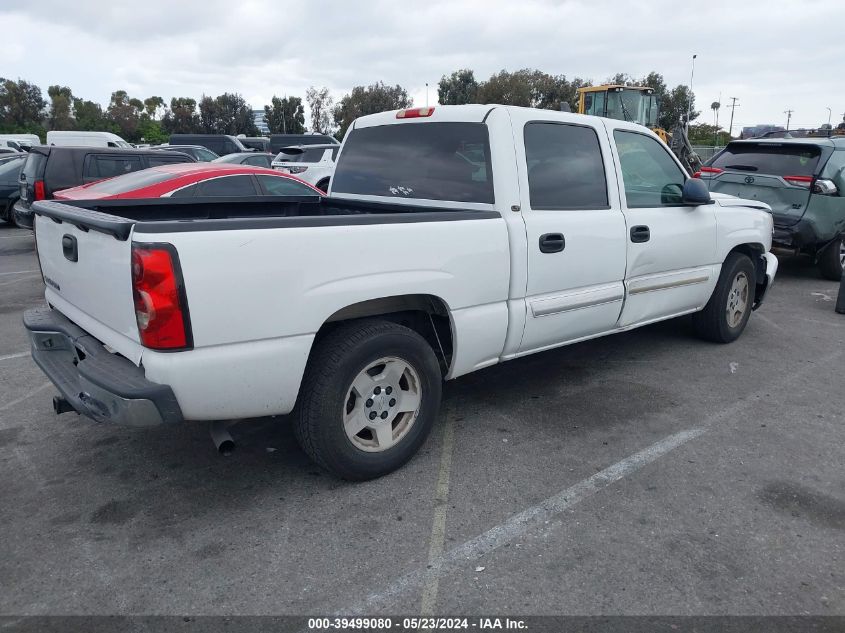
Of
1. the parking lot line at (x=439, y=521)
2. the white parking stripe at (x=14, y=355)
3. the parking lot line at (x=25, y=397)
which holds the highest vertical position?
the parking lot line at (x=25, y=397)

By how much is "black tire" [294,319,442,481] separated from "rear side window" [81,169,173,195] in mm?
4994

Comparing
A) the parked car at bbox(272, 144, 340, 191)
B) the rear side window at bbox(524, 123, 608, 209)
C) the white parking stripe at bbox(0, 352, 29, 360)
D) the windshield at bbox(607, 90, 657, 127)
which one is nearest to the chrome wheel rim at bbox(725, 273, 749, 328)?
the rear side window at bbox(524, 123, 608, 209)

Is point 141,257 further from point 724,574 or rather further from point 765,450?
point 765,450

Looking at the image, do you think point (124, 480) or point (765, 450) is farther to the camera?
point (765, 450)

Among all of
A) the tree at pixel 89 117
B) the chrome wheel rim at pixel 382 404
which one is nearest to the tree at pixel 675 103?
the tree at pixel 89 117

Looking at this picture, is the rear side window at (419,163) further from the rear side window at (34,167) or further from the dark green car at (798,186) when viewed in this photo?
the rear side window at (34,167)

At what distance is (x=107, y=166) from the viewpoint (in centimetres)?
1046

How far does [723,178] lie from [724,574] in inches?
306

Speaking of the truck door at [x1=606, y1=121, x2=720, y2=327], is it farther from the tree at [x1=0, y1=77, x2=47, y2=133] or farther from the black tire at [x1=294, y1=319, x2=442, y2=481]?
the tree at [x1=0, y1=77, x2=47, y2=133]

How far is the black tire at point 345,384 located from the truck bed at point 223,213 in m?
0.56

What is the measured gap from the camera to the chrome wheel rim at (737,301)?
19.4ft

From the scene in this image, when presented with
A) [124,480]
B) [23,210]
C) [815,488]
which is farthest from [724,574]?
[23,210]

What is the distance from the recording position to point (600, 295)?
4.44 meters

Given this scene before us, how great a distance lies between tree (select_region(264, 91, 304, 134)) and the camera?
75375mm
